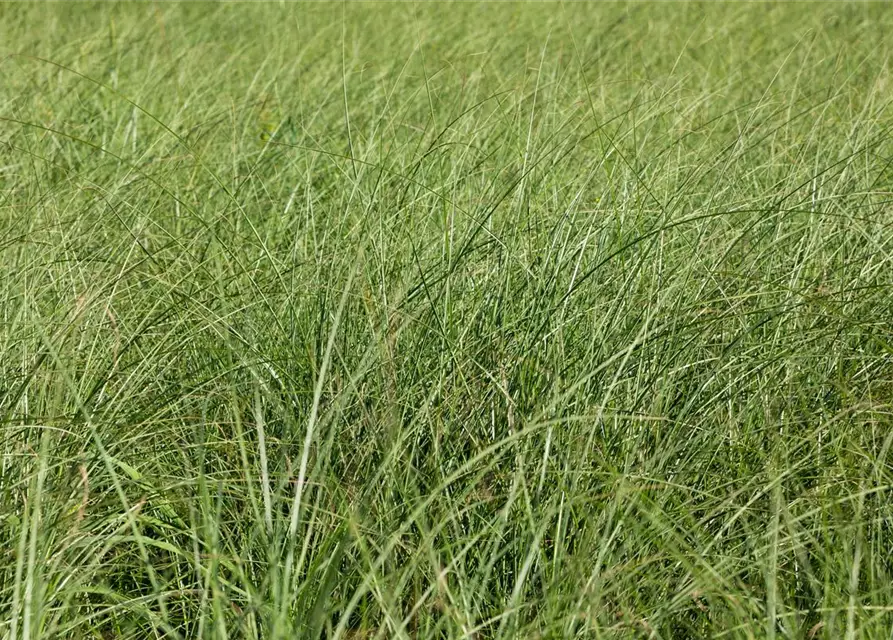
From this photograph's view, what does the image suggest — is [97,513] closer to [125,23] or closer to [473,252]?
[473,252]

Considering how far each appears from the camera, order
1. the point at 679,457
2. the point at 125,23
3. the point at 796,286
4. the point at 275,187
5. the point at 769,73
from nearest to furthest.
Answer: the point at 679,457 < the point at 796,286 < the point at 275,187 < the point at 769,73 < the point at 125,23

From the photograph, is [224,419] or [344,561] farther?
[224,419]

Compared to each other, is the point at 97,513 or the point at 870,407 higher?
the point at 97,513

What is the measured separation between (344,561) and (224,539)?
0.18 meters

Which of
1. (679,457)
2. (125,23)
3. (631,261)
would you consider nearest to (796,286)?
(631,261)

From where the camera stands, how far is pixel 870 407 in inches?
62.7

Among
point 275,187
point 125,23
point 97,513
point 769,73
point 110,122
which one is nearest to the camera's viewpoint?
point 97,513

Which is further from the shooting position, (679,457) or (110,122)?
(110,122)

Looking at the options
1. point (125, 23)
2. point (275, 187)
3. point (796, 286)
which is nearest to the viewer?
point (796, 286)

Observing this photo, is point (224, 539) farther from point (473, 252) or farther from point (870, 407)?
point (870, 407)

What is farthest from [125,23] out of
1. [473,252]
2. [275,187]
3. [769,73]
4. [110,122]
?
[473,252]

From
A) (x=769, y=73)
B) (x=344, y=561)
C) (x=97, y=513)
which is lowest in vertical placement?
(x=769, y=73)

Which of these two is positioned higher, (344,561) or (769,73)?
(344,561)

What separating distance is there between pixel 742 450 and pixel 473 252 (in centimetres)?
59
